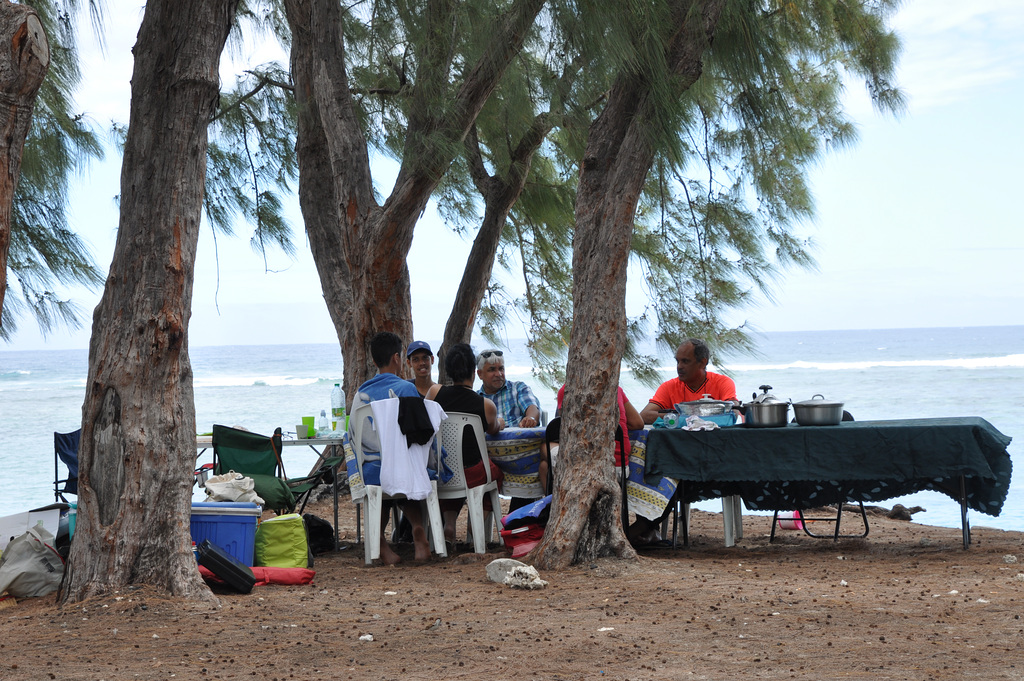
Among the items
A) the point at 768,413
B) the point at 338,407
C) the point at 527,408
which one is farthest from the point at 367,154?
the point at 768,413

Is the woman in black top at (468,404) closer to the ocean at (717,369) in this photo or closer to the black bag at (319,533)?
the black bag at (319,533)

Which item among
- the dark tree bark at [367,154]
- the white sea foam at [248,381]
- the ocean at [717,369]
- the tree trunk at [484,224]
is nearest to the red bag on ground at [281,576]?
the dark tree bark at [367,154]

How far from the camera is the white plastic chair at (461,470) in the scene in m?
4.66

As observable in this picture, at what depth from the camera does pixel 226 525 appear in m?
4.09

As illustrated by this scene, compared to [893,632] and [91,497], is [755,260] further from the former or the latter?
[91,497]

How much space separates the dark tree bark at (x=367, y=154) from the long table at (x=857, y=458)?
207 cm

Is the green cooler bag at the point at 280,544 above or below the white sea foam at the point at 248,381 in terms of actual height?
below

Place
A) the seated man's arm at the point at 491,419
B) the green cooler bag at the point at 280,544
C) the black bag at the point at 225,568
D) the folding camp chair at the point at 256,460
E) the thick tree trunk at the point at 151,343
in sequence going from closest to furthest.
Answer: the thick tree trunk at the point at 151,343
the black bag at the point at 225,568
the green cooler bag at the point at 280,544
the seated man's arm at the point at 491,419
the folding camp chair at the point at 256,460

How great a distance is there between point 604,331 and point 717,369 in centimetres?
207

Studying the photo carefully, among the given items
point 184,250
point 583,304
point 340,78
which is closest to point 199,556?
point 184,250

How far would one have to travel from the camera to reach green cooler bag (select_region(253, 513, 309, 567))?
168 inches

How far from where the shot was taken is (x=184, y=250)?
357cm

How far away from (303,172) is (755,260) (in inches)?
131

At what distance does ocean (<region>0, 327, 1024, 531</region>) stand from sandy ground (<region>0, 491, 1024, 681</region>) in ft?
5.93
